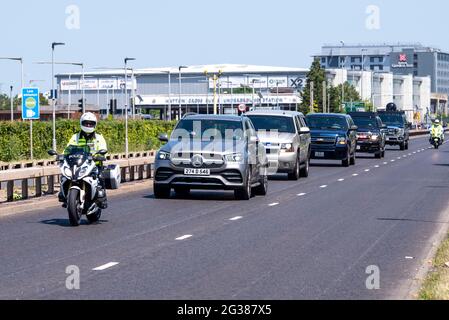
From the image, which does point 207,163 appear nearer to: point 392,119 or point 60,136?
point 60,136

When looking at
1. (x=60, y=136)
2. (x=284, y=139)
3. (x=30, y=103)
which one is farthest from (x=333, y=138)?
(x=60, y=136)

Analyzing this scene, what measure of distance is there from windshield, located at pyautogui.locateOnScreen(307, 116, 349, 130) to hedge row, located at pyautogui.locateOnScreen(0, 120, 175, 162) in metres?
15.6

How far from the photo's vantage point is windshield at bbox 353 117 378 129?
53984 millimetres

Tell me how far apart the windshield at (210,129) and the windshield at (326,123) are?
1813 cm

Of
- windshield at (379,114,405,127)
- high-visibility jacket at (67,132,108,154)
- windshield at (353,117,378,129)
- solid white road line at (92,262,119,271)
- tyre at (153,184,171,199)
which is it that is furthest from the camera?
windshield at (379,114,405,127)

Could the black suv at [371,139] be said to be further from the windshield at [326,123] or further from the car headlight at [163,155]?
the car headlight at [163,155]

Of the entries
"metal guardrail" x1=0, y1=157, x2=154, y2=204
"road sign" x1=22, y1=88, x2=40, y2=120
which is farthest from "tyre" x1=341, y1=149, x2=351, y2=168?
"road sign" x1=22, y1=88, x2=40, y2=120

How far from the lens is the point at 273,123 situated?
112ft

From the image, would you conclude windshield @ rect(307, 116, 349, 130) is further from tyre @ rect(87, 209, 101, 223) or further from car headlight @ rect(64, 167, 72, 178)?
car headlight @ rect(64, 167, 72, 178)

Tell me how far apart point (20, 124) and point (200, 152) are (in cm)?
3502

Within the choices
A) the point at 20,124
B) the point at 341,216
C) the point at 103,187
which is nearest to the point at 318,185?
the point at 341,216

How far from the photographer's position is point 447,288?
448 inches

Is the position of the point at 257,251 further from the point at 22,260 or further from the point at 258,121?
the point at 258,121

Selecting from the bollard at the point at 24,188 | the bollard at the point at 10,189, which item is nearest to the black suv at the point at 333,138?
the bollard at the point at 24,188
